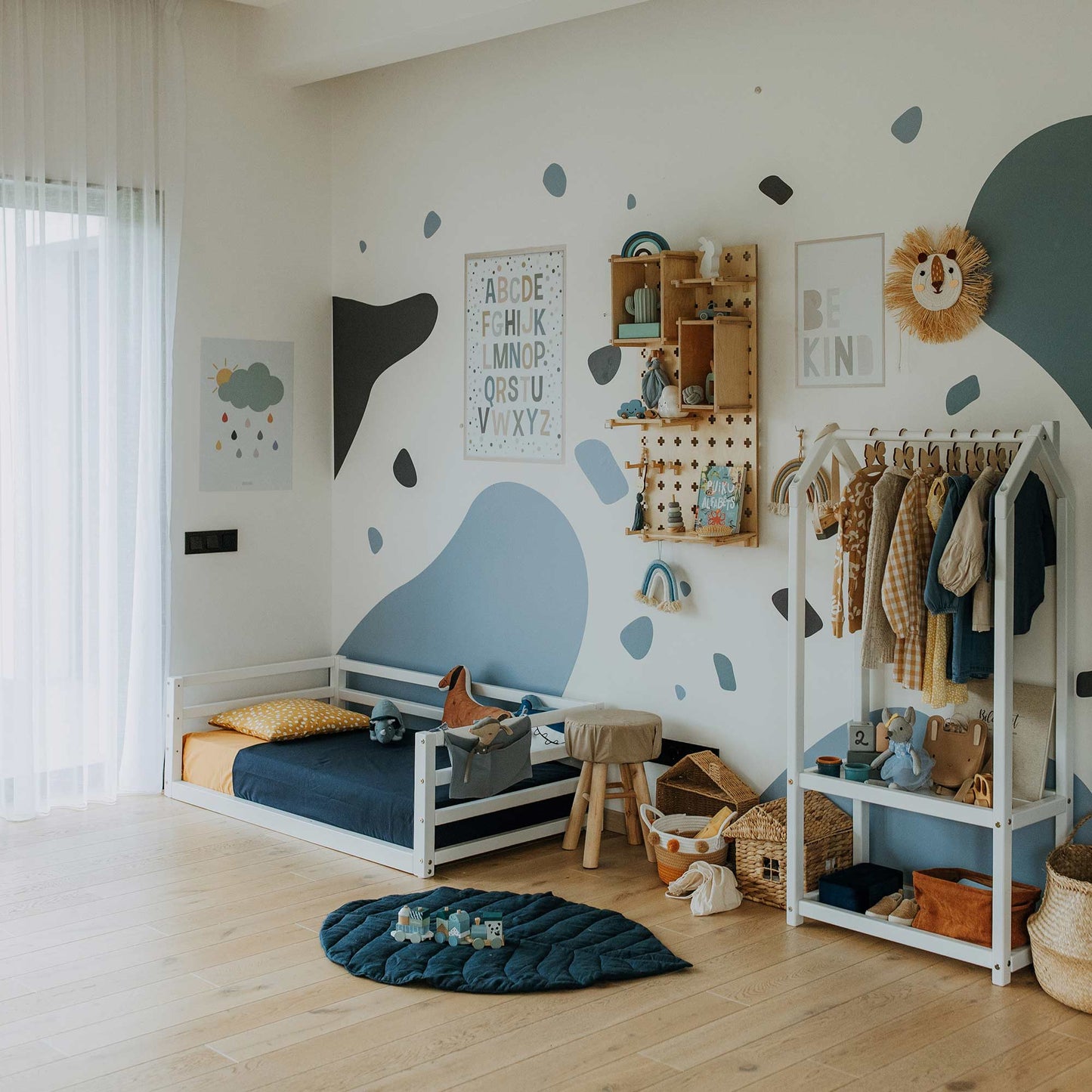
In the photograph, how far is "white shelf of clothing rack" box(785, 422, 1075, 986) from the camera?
308cm

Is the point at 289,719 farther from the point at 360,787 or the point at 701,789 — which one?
the point at 701,789

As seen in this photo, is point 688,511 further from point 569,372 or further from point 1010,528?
point 1010,528

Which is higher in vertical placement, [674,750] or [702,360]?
[702,360]

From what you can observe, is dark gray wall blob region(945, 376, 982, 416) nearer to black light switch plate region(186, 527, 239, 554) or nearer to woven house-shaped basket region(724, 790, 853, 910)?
woven house-shaped basket region(724, 790, 853, 910)

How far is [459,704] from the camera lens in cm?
466

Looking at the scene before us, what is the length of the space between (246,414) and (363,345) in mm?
554

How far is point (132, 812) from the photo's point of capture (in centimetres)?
455

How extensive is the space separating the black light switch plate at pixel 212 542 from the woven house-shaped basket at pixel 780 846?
2334 millimetres

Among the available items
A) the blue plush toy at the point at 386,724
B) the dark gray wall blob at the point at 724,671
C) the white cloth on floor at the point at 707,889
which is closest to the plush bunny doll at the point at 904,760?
the white cloth on floor at the point at 707,889

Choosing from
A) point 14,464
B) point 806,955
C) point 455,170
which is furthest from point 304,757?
point 455,170

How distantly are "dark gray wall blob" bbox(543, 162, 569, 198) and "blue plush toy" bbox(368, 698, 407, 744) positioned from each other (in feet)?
6.27

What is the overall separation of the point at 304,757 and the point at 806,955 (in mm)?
1907

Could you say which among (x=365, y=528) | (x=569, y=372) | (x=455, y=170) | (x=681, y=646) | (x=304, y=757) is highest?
(x=455, y=170)

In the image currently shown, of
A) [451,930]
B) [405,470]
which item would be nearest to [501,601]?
[405,470]
